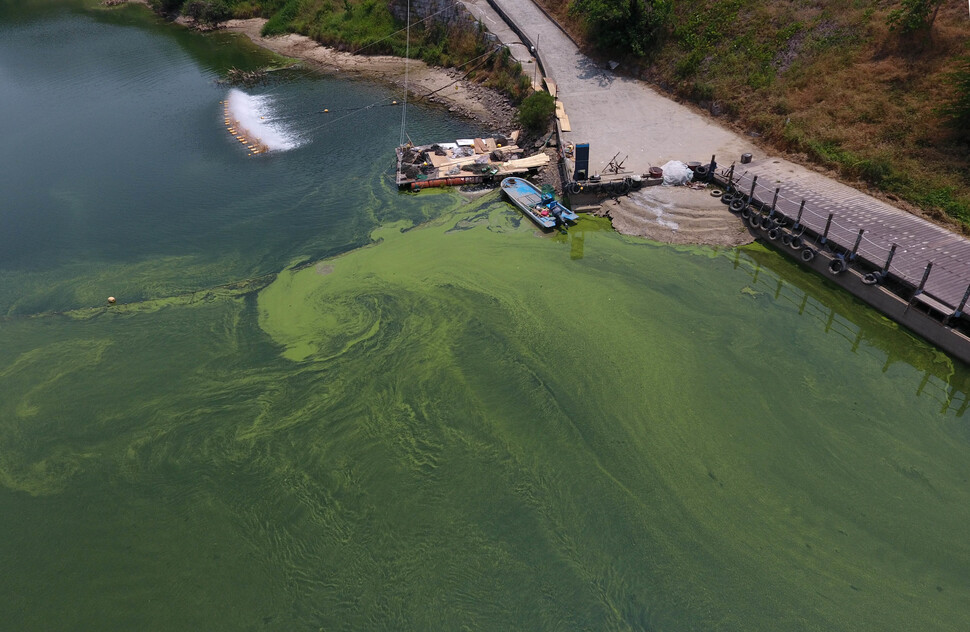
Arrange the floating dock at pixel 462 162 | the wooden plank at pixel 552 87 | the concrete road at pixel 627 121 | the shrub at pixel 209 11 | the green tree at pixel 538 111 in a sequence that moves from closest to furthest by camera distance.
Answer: the concrete road at pixel 627 121
the floating dock at pixel 462 162
the green tree at pixel 538 111
the wooden plank at pixel 552 87
the shrub at pixel 209 11

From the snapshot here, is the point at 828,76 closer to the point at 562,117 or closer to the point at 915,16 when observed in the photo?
the point at 915,16

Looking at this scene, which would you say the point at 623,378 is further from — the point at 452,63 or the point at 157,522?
the point at 452,63

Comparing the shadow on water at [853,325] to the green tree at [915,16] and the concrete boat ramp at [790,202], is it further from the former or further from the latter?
the green tree at [915,16]

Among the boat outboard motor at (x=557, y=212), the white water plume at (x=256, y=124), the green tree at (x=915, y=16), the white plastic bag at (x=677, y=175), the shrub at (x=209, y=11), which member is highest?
the green tree at (x=915, y=16)

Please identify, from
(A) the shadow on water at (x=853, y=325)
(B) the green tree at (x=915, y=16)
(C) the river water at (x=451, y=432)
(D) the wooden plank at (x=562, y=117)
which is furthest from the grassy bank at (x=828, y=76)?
(C) the river water at (x=451, y=432)

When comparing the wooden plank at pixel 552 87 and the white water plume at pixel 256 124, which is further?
the white water plume at pixel 256 124

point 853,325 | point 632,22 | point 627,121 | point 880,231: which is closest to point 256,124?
point 627,121

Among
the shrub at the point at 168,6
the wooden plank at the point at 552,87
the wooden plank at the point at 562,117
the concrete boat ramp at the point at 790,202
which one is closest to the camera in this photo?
the concrete boat ramp at the point at 790,202

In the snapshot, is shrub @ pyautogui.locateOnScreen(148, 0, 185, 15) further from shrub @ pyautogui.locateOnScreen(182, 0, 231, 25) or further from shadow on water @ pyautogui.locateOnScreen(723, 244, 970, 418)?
shadow on water @ pyautogui.locateOnScreen(723, 244, 970, 418)

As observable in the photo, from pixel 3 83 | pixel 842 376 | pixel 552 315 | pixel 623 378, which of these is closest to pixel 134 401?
pixel 552 315
